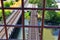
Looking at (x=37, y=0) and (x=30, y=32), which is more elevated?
(x=37, y=0)

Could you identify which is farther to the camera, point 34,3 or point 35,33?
point 35,33

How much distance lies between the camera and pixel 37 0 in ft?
2.47

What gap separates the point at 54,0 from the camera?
72cm

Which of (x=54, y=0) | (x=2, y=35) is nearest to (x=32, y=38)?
(x=2, y=35)

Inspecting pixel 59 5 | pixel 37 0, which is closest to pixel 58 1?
pixel 59 5

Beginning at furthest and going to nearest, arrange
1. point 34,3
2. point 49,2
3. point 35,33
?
point 35,33 < point 34,3 < point 49,2

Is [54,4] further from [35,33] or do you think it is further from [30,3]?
[35,33]

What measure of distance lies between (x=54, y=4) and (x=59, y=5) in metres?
0.03

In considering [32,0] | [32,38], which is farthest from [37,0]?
[32,38]

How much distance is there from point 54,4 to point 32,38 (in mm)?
313

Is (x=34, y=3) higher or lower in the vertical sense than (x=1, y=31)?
higher

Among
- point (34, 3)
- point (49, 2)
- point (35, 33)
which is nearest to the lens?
point (49, 2)

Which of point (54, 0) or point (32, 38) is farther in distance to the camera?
point (32, 38)

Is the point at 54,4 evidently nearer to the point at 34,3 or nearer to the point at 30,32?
the point at 34,3
